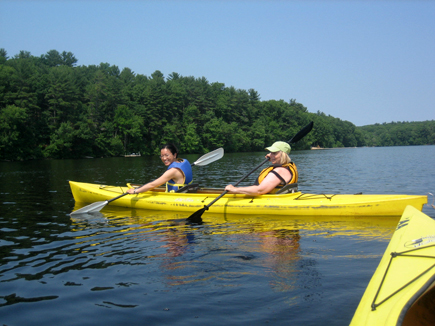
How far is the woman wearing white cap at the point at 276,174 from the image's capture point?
6.85 meters

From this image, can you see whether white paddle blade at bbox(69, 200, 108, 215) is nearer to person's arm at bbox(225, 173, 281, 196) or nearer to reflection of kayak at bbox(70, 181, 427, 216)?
reflection of kayak at bbox(70, 181, 427, 216)

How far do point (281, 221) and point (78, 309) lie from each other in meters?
4.22

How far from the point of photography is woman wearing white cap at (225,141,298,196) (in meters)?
6.85

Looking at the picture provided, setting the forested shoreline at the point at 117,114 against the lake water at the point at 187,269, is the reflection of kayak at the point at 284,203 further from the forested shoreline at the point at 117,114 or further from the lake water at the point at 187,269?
the forested shoreline at the point at 117,114

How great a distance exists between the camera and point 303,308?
3.14 meters

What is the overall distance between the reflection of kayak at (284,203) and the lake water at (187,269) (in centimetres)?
22

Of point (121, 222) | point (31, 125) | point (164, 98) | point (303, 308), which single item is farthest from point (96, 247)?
point (164, 98)

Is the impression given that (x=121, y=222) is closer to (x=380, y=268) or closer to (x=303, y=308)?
(x=303, y=308)

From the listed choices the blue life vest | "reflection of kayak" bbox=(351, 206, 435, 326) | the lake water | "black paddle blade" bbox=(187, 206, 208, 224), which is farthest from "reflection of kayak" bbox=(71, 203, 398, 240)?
"reflection of kayak" bbox=(351, 206, 435, 326)

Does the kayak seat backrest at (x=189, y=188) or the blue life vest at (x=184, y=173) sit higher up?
the blue life vest at (x=184, y=173)

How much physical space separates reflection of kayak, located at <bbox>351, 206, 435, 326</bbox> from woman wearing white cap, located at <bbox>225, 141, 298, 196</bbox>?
3694 mm

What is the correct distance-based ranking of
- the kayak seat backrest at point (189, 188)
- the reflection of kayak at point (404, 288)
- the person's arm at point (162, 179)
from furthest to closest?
1. the kayak seat backrest at point (189, 188)
2. the person's arm at point (162, 179)
3. the reflection of kayak at point (404, 288)

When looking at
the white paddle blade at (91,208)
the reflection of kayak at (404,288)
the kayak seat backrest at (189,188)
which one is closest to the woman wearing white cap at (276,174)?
the kayak seat backrest at (189,188)

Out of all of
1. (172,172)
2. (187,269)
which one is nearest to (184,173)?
(172,172)
